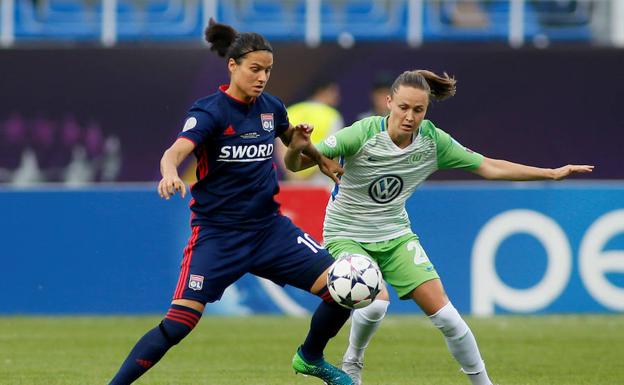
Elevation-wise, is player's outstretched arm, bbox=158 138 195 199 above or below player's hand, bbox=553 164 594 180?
above

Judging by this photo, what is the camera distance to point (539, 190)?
12.6 metres

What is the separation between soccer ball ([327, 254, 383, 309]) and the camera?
720 centimetres

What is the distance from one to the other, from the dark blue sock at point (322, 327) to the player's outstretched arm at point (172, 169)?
1.37 m

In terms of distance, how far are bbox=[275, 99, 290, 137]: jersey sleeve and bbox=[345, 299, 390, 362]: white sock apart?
1.17 m

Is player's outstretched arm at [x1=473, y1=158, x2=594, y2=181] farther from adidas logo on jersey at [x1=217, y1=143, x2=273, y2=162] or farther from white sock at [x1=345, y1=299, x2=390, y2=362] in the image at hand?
adidas logo on jersey at [x1=217, y1=143, x2=273, y2=162]

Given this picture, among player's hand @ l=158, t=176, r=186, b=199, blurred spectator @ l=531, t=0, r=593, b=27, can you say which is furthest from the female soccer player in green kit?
blurred spectator @ l=531, t=0, r=593, b=27

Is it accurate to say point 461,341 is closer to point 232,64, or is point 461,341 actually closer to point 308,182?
point 232,64

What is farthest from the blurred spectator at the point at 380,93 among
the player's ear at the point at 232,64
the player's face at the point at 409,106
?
the player's ear at the point at 232,64

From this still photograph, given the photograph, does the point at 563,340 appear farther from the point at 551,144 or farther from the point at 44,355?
the point at 551,144

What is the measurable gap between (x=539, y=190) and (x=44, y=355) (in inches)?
199

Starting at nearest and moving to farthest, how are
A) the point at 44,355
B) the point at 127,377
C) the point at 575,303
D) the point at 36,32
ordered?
1. the point at 127,377
2. the point at 44,355
3. the point at 575,303
4. the point at 36,32

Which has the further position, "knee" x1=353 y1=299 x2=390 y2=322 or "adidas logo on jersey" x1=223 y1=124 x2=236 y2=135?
"knee" x1=353 y1=299 x2=390 y2=322

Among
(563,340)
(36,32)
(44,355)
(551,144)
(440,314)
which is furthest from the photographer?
(36,32)

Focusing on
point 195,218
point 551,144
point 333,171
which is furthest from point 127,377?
point 551,144
